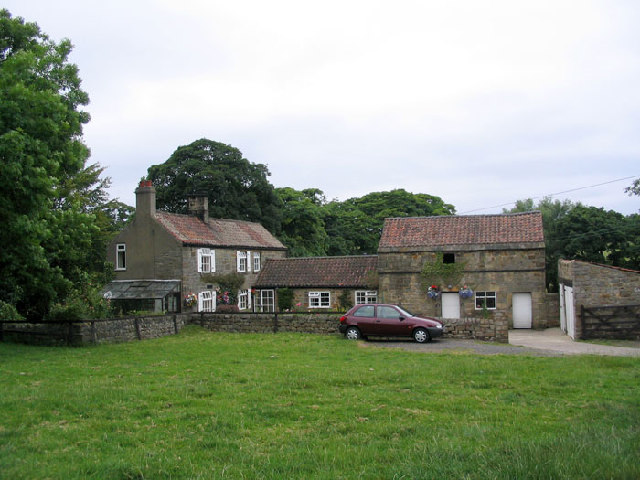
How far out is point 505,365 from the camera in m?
14.5

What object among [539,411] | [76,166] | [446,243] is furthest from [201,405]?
[446,243]

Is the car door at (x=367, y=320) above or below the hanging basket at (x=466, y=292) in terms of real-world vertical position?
below

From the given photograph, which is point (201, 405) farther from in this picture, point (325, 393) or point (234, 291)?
point (234, 291)

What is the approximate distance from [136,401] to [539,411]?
21.8ft

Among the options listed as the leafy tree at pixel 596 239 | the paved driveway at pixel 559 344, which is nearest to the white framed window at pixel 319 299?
the paved driveway at pixel 559 344

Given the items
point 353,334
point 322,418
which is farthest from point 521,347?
point 322,418

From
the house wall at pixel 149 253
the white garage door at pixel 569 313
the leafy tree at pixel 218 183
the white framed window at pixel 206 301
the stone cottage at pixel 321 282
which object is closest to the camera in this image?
the white garage door at pixel 569 313

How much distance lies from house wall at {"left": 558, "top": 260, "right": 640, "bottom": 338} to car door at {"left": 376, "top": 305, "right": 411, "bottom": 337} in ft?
33.3

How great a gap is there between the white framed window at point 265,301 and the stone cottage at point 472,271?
330 inches

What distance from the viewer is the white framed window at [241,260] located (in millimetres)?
38338

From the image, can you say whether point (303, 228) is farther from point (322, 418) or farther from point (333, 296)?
point (322, 418)

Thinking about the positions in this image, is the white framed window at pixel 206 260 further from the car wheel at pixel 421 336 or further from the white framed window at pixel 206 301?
the car wheel at pixel 421 336

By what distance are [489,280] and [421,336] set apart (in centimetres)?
1205

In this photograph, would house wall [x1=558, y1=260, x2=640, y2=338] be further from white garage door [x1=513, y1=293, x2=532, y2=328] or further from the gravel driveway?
white garage door [x1=513, y1=293, x2=532, y2=328]
